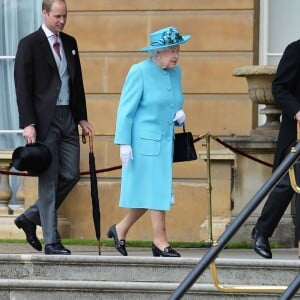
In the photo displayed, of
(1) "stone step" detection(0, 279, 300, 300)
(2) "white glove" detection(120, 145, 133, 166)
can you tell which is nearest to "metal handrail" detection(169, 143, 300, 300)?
(1) "stone step" detection(0, 279, 300, 300)

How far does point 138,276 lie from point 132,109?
1.19m

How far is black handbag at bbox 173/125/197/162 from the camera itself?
10.5 metres

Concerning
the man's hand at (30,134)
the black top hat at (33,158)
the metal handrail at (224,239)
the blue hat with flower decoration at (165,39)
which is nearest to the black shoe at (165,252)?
the black top hat at (33,158)

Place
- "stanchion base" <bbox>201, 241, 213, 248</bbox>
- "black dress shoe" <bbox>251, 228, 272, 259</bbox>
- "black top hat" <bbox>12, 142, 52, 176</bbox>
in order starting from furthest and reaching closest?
1. "stanchion base" <bbox>201, 241, 213, 248</bbox>
2. "black dress shoe" <bbox>251, 228, 272, 259</bbox>
3. "black top hat" <bbox>12, 142, 52, 176</bbox>

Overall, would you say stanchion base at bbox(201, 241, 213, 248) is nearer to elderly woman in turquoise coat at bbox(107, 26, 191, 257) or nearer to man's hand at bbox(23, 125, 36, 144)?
elderly woman in turquoise coat at bbox(107, 26, 191, 257)

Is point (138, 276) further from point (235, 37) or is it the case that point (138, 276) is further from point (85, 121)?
point (235, 37)

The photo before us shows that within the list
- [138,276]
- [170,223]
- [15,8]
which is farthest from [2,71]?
[138,276]

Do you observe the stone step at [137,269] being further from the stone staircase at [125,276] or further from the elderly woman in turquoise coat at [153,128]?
the elderly woman in turquoise coat at [153,128]

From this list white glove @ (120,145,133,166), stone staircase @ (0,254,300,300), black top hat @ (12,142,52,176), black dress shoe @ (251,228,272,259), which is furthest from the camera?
black dress shoe @ (251,228,272,259)

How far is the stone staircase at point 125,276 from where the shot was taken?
9.54m

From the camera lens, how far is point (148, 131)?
407 inches

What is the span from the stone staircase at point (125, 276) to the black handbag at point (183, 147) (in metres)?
1.00

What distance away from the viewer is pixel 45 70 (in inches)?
406

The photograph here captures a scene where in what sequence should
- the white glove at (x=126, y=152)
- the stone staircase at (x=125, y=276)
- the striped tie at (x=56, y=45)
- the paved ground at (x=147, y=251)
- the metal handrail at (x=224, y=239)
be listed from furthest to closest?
the paved ground at (x=147, y=251), the striped tie at (x=56, y=45), the white glove at (x=126, y=152), the stone staircase at (x=125, y=276), the metal handrail at (x=224, y=239)
